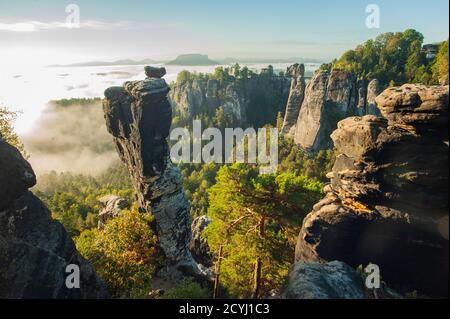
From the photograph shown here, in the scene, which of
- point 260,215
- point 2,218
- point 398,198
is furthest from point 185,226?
point 398,198

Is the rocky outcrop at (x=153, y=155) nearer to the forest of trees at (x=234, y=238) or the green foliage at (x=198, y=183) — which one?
the forest of trees at (x=234, y=238)

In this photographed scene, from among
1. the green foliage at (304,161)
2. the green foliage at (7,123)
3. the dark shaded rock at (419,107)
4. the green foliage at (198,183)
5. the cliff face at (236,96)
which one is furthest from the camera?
the cliff face at (236,96)

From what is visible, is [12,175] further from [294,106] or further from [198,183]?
[294,106]

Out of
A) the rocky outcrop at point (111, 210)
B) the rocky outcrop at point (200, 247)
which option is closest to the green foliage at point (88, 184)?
the rocky outcrop at point (111, 210)

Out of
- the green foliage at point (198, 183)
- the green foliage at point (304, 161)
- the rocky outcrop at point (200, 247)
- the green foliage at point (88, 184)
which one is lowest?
the green foliage at point (88, 184)

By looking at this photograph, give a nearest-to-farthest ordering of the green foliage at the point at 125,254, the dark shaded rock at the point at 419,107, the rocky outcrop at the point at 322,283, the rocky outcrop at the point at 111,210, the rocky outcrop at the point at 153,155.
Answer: the rocky outcrop at the point at 322,283 < the dark shaded rock at the point at 419,107 < the green foliage at the point at 125,254 < the rocky outcrop at the point at 153,155 < the rocky outcrop at the point at 111,210

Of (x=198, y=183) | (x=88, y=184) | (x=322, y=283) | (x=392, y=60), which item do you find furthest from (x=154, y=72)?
(x=88, y=184)
